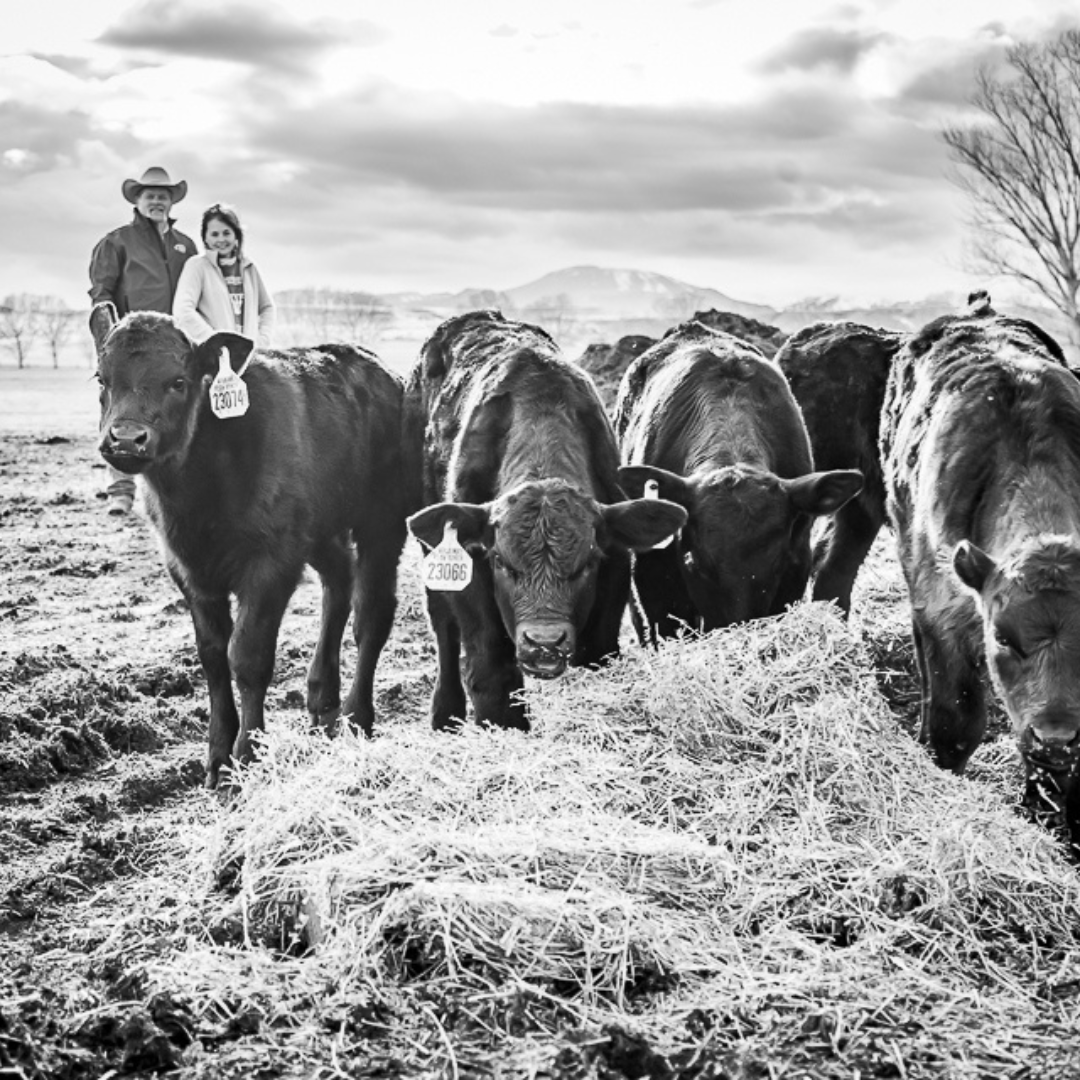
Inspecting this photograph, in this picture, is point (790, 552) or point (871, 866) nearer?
point (871, 866)

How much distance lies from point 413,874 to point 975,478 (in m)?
3.02

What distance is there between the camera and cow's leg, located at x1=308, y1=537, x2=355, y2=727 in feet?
26.9

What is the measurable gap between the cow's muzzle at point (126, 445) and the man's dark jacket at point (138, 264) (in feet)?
10.7

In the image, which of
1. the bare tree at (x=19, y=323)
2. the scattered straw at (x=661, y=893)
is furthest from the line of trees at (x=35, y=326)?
Result: the scattered straw at (x=661, y=893)

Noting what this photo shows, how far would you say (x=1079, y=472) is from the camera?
5863 mm

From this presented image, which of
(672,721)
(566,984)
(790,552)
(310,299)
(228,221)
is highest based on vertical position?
(310,299)

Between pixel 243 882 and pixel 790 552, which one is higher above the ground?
pixel 790 552

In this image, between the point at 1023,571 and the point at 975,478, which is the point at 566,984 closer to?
the point at 1023,571

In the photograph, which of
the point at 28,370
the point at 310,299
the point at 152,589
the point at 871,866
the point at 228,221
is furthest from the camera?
the point at 310,299

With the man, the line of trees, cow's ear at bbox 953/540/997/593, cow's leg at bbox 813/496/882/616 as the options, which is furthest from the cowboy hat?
the line of trees

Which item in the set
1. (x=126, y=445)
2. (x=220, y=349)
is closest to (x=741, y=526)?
(x=220, y=349)

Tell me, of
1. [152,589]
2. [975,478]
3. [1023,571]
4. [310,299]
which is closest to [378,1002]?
[1023,571]

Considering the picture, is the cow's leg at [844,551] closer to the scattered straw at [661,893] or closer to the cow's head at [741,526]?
the cow's head at [741,526]

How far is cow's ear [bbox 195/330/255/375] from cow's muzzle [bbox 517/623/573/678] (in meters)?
2.36
